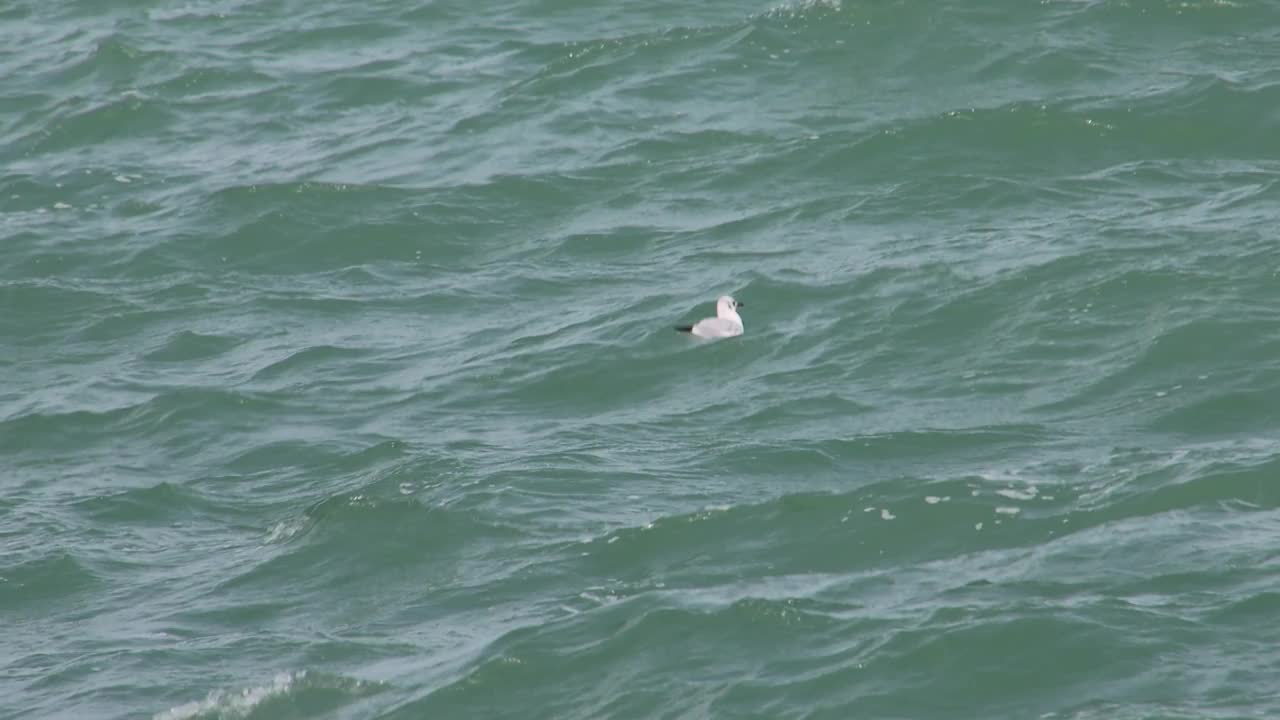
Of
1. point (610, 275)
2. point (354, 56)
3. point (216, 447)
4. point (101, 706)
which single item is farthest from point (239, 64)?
point (101, 706)

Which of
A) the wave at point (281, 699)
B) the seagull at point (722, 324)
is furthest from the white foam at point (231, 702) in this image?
the seagull at point (722, 324)

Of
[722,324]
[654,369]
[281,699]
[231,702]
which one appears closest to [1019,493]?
[722,324]

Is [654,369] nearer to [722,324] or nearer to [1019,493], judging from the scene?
[722,324]

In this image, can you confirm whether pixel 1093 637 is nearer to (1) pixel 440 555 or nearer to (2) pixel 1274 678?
(2) pixel 1274 678

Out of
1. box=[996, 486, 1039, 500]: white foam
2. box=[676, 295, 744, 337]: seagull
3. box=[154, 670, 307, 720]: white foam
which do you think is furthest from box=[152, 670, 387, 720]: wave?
box=[676, 295, 744, 337]: seagull

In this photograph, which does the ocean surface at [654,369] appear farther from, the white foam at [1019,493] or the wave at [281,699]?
the white foam at [1019,493]

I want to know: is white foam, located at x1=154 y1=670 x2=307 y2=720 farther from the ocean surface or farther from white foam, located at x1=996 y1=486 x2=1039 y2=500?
white foam, located at x1=996 y1=486 x2=1039 y2=500
